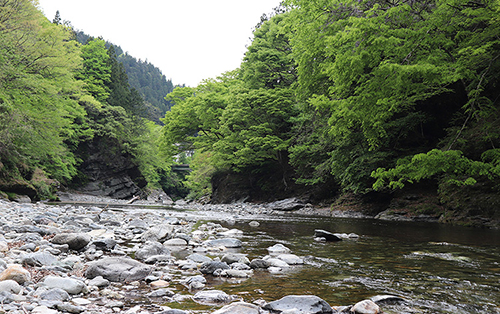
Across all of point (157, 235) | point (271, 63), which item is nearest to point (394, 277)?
point (157, 235)

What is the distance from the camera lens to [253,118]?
789 inches

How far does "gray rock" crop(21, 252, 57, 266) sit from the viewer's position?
289cm

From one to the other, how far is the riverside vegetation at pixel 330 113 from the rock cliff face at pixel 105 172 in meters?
0.16

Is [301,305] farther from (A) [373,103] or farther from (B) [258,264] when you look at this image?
(A) [373,103]

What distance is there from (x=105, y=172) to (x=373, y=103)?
3189 cm

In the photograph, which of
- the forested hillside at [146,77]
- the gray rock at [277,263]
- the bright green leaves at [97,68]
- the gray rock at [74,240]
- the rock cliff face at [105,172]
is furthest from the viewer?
the forested hillside at [146,77]

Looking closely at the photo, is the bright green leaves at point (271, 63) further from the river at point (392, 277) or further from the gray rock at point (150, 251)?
the gray rock at point (150, 251)

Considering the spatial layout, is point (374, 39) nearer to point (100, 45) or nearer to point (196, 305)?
point (196, 305)

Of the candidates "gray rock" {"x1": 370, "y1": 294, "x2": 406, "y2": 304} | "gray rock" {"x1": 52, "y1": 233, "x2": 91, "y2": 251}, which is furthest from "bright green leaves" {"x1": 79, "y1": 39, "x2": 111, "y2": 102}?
"gray rock" {"x1": 370, "y1": 294, "x2": 406, "y2": 304}

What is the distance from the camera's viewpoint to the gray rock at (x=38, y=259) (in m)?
2.89

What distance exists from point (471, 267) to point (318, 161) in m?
13.1

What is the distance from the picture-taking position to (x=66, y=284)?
2316 millimetres

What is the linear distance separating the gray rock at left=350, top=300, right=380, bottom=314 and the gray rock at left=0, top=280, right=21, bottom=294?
228cm

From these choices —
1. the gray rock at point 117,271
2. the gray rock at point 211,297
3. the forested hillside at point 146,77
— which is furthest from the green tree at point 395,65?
the forested hillside at point 146,77
